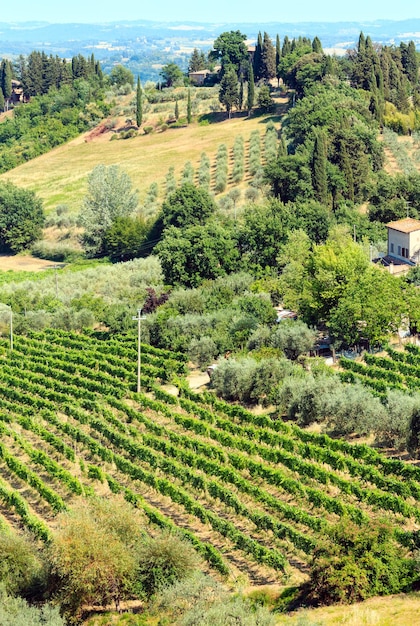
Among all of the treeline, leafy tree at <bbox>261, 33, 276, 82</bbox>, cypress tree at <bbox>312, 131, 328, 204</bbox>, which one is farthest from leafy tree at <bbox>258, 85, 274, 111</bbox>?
cypress tree at <bbox>312, 131, 328, 204</bbox>

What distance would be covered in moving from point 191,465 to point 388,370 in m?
13.0

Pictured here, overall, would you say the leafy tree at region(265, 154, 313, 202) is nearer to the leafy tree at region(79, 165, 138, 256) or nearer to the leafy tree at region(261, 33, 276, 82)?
the leafy tree at region(79, 165, 138, 256)

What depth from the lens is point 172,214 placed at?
81.1 metres

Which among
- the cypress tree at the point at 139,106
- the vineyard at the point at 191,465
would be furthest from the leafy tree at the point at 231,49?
the vineyard at the point at 191,465

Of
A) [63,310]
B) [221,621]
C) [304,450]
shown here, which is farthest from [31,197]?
[221,621]

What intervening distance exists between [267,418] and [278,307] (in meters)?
19.5

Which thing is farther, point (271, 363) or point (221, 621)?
point (271, 363)

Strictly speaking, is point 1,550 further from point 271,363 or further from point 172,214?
point 172,214

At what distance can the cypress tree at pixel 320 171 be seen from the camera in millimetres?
80438

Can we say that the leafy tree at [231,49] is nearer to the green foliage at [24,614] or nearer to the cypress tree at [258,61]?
the cypress tree at [258,61]

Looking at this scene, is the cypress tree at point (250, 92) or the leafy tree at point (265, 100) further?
the leafy tree at point (265, 100)

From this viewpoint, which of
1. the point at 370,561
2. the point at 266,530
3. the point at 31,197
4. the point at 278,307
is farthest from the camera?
the point at 31,197

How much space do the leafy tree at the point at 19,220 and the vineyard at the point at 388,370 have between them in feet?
172

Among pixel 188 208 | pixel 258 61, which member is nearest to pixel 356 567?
pixel 188 208
